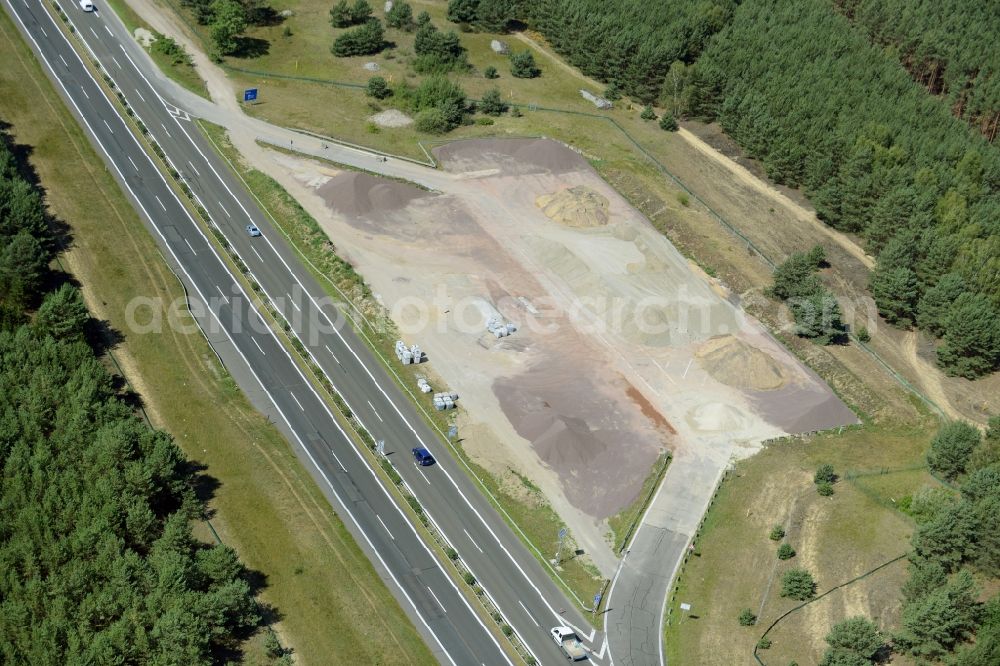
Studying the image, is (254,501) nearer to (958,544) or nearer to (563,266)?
(563,266)

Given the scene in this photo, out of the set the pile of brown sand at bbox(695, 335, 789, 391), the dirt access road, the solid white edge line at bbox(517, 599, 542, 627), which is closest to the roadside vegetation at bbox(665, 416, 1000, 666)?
the dirt access road

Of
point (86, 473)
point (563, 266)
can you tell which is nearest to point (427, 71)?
point (563, 266)

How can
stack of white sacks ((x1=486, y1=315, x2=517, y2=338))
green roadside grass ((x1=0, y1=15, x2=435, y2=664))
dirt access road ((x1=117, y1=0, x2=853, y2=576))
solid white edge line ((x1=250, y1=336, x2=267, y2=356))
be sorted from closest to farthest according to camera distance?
1. green roadside grass ((x1=0, y1=15, x2=435, y2=664))
2. dirt access road ((x1=117, y1=0, x2=853, y2=576))
3. solid white edge line ((x1=250, y1=336, x2=267, y2=356))
4. stack of white sacks ((x1=486, y1=315, x2=517, y2=338))

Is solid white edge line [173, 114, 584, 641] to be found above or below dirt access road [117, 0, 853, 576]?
below

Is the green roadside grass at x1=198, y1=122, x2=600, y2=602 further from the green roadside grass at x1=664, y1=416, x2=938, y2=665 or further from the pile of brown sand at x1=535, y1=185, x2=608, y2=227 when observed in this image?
the pile of brown sand at x1=535, y1=185, x2=608, y2=227

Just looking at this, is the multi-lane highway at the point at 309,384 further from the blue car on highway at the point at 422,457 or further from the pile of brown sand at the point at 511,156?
the pile of brown sand at the point at 511,156

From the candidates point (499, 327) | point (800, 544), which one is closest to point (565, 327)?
point (499, 327)

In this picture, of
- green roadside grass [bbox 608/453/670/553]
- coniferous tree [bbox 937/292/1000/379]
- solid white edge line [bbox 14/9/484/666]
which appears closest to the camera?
solid white edge line [bbox 14/9/484/666]
